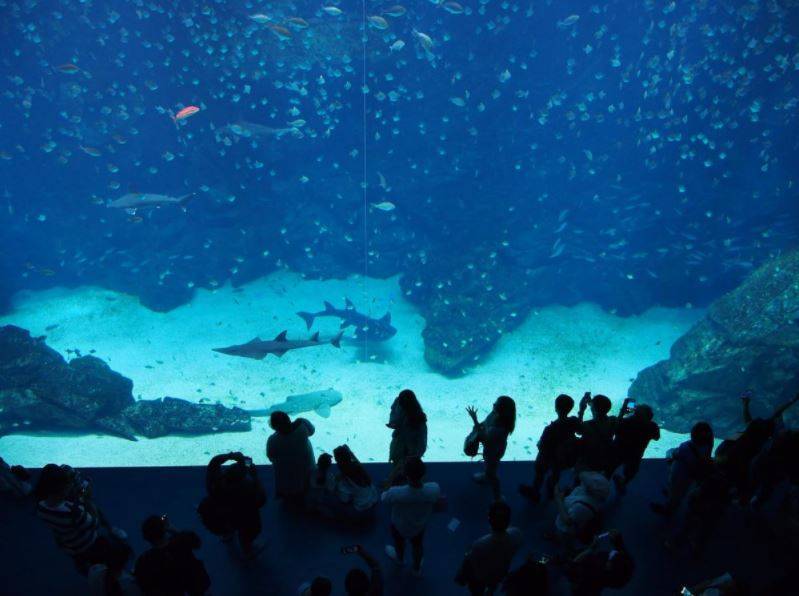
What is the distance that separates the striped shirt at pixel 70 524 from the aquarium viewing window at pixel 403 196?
7957mm

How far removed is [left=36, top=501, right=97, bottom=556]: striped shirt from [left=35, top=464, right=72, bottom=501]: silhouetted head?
8cm

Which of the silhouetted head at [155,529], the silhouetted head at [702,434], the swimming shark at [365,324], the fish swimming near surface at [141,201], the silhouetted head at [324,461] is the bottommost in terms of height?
the silhouetted head at [155,529]

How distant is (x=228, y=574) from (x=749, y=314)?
14.0 m

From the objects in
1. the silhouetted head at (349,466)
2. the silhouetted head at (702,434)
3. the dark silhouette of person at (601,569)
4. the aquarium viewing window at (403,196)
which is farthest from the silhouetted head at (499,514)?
the aquarium viewing window at (403,196)

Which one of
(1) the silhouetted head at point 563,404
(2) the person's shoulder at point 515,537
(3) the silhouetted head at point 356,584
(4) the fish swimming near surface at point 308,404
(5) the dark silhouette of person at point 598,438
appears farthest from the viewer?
(4) the fish swimming near surface at point 308,404

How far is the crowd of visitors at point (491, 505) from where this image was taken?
2.70 m

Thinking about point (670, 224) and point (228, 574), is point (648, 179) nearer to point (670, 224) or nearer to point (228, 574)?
point (670, 224)

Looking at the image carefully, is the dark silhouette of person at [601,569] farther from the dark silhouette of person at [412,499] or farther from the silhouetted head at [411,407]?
the silhouetted head at [411,407]

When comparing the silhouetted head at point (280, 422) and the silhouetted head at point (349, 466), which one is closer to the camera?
the silhouetted head at point (349, 466)

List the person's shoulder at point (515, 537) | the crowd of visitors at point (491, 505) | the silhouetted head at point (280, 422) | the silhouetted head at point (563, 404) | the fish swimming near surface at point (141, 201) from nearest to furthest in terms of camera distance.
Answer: the crowd of visitors at point (491, 505) → the person's shoulder at point (515, 537) → the silhouetted head at point (280, 422) → the silhouetted head at point (563, 404) → the fish swimming near surface at point (141, 201)

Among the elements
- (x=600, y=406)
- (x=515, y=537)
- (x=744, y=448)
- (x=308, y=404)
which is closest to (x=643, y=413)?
(x=600, y=406)

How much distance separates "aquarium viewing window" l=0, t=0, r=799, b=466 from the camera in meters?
13.6

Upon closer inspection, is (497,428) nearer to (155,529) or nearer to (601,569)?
(601,569)

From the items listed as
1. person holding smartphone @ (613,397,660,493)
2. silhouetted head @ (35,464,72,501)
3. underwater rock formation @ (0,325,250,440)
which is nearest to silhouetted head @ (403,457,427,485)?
person holding smartphone @ (613,397,660,493)
